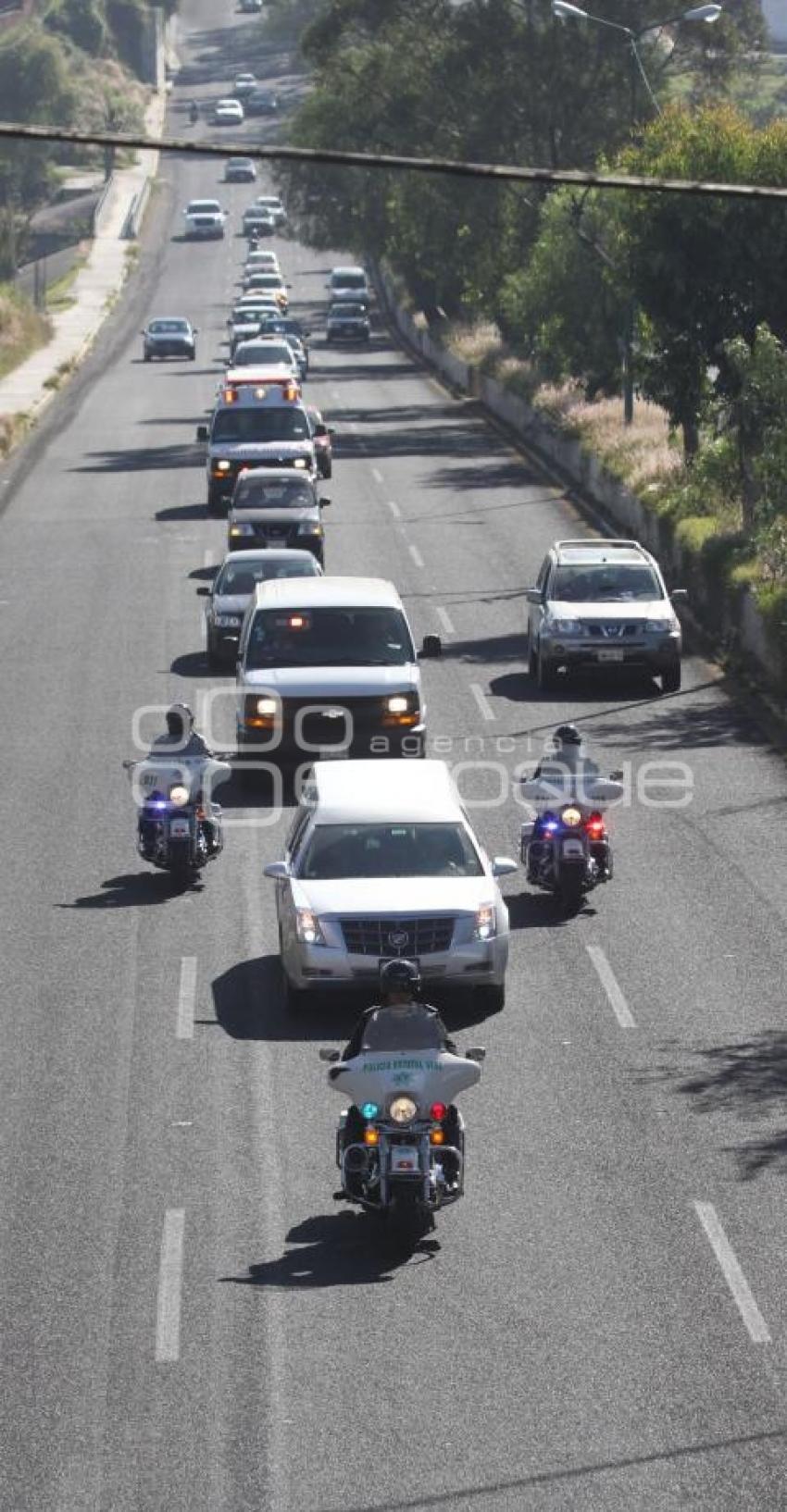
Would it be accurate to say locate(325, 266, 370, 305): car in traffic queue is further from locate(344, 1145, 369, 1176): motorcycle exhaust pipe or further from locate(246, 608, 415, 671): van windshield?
locate(344, 1145, 369, 1176): motorcycle exhaust pipe

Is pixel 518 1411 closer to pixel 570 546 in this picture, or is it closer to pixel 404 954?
pixel 404 954

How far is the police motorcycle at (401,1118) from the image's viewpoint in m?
14.2

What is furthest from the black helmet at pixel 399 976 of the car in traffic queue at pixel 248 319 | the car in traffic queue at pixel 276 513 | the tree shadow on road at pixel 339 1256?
the car in traffic queue at pixel 248 319

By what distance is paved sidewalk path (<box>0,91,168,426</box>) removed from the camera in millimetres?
77250

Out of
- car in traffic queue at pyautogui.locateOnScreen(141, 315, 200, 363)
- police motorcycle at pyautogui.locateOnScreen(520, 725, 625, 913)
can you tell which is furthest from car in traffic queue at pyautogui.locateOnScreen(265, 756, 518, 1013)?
car in traffic queue at pyautogui.locateOnScreen(141, 315, 200, 363)

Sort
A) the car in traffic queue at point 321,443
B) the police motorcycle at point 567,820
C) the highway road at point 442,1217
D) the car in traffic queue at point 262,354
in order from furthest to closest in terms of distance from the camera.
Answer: the car in traffic queue at point 262,354
the car in traffic queue at point 321,443
the police motorcycle at point 567,820
the highway road at point 442,1217

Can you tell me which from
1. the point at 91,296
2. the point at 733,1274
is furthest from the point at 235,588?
the point at 91,296

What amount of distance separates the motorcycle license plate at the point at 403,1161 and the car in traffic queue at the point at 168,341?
7704cm

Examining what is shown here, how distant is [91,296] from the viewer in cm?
11219

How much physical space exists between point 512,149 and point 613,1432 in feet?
210

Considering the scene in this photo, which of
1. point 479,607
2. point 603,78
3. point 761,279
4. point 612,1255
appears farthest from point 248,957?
point 603,78

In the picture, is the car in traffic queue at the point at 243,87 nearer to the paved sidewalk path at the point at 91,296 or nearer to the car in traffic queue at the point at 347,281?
the paved sidewalk path at the point at 91,296

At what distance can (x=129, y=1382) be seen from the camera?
41.5 feet

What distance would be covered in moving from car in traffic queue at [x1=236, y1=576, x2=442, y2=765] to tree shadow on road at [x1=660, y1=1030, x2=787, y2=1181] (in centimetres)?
950
